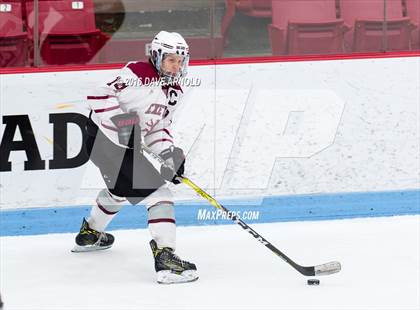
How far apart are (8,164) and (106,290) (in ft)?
3.33

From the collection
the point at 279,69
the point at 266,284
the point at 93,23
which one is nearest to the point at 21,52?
the point at 93,23

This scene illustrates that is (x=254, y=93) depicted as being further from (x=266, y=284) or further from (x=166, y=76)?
(x=266, y=284)

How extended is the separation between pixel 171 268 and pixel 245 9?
1510 mm

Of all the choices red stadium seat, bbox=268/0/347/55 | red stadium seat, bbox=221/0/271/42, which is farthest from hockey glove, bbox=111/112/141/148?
red stadium seat, bbox=268/0/347/55

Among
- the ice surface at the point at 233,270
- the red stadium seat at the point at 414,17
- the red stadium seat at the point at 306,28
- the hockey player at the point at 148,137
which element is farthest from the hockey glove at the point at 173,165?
the red stadium seat at the point at 414,17

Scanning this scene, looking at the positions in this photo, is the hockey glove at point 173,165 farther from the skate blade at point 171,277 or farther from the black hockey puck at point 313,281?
the black hockey puck at point 313,281

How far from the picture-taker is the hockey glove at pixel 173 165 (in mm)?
4500

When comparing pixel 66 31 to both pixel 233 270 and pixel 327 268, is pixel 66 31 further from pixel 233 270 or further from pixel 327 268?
pixel 327 268

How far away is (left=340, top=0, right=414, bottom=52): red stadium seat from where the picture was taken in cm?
552

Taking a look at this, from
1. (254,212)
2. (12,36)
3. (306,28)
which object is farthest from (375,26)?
(12,36)

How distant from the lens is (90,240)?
193 inches

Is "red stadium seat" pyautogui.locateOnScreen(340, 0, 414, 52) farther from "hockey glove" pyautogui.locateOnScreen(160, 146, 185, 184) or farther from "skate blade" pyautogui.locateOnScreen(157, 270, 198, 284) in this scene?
"skate blade" pyautogui.locateOnScreen(157, 270, 198, 284)

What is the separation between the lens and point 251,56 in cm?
535

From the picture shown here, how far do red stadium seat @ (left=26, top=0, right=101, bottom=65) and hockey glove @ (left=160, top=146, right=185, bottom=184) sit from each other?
0.92 m
